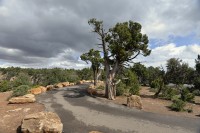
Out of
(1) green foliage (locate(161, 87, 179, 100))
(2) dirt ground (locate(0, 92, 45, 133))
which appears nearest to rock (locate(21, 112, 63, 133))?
(2) dirt ground (locate(0, 92, 45, 133))

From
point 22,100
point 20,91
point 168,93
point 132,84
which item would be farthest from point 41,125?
point 168,93

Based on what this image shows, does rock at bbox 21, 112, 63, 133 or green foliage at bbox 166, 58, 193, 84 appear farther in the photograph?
green foliage at bbox 166, 58, 193, 84

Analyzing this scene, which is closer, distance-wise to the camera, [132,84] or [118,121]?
[118,121]

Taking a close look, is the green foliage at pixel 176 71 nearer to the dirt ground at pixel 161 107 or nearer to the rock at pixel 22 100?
the dirt ground at pixel 161 107

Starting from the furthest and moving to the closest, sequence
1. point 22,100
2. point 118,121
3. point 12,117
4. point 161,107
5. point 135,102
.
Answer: point 161,107, point 22,100, point 135,102, point 12,117, point 118,121

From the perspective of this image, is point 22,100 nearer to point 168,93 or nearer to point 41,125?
point 41,125

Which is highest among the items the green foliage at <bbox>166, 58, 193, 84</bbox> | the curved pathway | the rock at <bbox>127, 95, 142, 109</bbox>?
the green foliage at <bbox>166, 58, 193, 84</bbox>

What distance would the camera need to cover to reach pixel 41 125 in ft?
41.3

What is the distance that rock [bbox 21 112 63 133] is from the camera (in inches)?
489

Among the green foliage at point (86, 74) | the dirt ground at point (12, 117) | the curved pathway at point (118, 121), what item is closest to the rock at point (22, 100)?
the dirt ground at point (12, 117)

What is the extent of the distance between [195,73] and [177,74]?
6050 millimetres

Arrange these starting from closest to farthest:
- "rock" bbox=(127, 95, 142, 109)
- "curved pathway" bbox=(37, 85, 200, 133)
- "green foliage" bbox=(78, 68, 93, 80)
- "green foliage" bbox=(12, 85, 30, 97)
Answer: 1. "curved pathway" bbox=(37, 85, 200, 133)
2. "rock" bbox=(127, 95, 142, 109)
3. "green foliage" bbox=(12, 85, 30, 97)
4. "green foliage" bbox=(78, 68, 93, 80)

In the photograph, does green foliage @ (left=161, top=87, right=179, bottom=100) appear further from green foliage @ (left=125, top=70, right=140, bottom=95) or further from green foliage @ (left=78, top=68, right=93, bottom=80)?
green foliage @ (left=78, top=68, right=93, bottom=80)

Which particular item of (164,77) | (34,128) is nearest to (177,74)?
(164,77)
